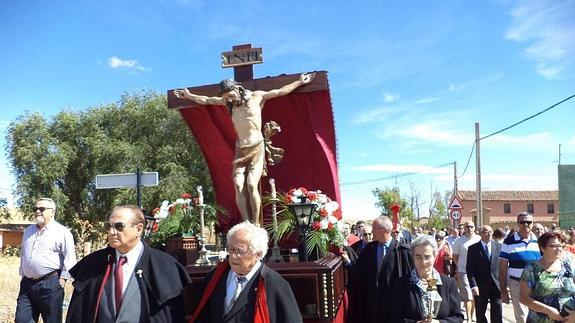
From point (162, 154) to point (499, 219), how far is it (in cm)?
4343

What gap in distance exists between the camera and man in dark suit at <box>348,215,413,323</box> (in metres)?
5.16

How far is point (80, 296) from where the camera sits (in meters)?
3.42

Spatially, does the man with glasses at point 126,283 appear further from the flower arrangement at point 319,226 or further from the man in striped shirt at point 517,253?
the man in striped shirt at point 517,253

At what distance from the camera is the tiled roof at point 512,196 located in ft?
184

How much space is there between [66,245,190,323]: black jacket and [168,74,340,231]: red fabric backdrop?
3670 millimetres

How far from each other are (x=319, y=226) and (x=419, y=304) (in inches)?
69.1

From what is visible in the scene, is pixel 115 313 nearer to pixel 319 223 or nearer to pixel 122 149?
pixel 319 223

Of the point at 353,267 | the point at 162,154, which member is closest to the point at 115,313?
the point at 353,267

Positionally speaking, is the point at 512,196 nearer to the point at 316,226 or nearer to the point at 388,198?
the point at 388,198

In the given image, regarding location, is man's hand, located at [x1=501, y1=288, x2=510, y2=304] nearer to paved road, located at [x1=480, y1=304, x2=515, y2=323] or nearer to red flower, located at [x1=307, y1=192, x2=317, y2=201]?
paved road, located at [x1=480, y1=304, x2=515, y2=323]

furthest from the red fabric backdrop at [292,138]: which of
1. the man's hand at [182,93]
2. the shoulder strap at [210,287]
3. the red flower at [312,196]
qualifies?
the shoulder strap at [210,287]

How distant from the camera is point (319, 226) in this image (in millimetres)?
5477

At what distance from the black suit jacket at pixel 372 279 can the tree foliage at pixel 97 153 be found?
47.5ft

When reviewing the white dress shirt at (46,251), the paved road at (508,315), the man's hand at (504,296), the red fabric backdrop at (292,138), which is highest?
the red fabric backdrop at (292,138)
